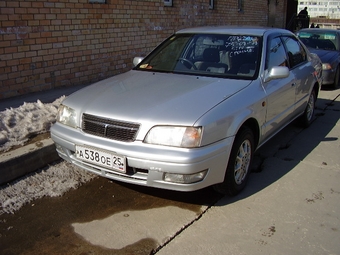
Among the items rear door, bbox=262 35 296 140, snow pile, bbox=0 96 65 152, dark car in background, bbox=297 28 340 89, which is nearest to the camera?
rear door, bbox=262 35 296 140

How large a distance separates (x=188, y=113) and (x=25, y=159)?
190 cm

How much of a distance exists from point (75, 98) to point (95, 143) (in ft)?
2.40

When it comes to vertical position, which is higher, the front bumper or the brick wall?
the brick wall

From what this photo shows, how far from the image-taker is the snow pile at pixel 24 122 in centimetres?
414

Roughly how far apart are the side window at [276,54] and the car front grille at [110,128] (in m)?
1.86

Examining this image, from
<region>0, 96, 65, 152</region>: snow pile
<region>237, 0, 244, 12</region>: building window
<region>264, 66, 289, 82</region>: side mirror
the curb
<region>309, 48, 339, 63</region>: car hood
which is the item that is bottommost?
the curb

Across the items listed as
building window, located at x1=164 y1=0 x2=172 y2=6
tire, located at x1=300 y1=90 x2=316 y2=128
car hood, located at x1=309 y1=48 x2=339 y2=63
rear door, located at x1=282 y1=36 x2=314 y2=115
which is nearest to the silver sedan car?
rear door, located at x1=282 y1=36 x2=314 y2=115

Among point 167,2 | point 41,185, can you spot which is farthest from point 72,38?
point 41,185

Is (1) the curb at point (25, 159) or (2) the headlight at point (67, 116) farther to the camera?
(1) the curb at point (25, 159)

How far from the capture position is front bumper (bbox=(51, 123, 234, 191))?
2.92m

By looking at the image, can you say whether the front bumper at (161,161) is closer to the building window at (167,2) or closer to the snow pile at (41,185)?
the snow pile at (41,185)

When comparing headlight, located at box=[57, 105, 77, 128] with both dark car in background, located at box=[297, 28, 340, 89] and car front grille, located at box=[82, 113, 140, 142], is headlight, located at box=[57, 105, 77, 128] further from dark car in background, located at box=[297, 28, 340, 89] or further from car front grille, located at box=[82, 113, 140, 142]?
dark car in background, located at box=[297, 28, 340, 89]

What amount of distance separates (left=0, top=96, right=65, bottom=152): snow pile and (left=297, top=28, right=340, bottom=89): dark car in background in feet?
20.7

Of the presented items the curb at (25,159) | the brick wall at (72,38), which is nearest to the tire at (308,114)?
the curb at (25,159)
